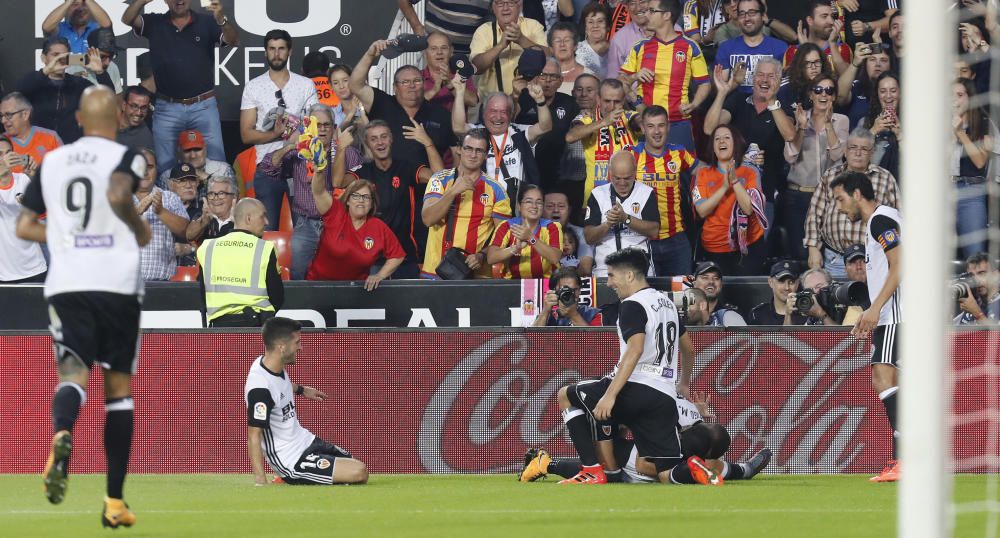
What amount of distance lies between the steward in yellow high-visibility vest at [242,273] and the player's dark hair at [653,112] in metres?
3.77

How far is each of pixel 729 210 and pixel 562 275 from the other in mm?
2067

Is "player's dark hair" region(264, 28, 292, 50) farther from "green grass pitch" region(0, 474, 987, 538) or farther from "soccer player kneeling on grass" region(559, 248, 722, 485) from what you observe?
"soccer player kneeling on grass" region(559, 248, 722, 485)

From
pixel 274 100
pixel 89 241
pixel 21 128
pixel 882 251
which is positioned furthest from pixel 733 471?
pixel 21 128

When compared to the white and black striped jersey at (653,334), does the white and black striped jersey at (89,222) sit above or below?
above

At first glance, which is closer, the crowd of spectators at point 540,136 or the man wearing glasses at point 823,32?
the crowd of spectators at point 540,136

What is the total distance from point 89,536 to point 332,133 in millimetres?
7081

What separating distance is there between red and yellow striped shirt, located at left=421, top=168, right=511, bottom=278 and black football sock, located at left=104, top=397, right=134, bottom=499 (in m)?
6.06

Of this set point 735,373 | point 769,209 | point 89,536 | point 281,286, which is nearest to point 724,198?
point 769,209

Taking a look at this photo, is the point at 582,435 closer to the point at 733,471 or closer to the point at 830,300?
the point at 733,471

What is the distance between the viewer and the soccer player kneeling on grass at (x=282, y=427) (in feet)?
34.2

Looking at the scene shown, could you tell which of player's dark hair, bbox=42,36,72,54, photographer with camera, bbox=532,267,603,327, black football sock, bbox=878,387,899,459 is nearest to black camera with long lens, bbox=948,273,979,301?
black football sock, bbox=878,387,899,459

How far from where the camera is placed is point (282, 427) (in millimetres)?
10508

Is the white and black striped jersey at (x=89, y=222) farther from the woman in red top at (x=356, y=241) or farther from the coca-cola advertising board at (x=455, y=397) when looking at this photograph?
the woman in red top at (x=356, y=241)

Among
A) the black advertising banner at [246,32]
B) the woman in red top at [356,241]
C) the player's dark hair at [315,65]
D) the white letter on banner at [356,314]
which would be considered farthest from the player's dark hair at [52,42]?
the white letter on banner at [356,314]
